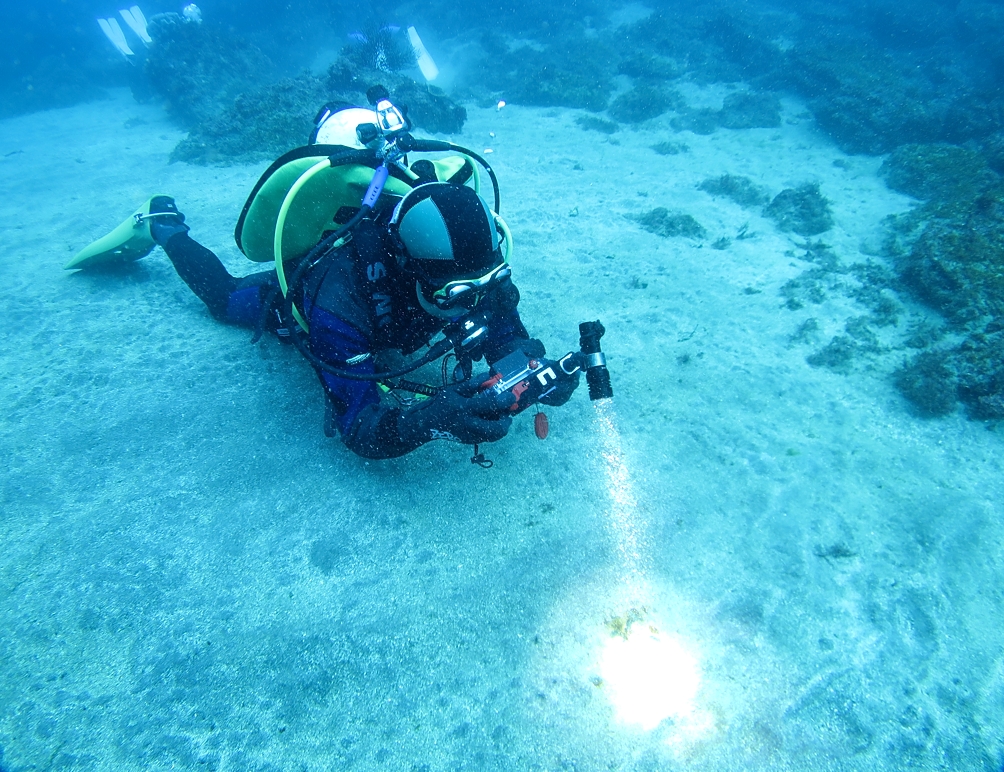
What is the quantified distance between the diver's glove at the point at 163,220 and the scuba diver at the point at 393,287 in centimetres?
224

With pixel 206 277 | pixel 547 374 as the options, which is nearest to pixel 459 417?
pixel 547 374

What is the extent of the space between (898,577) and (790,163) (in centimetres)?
1017

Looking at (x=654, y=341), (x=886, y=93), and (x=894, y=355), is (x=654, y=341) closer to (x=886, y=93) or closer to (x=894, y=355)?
(x=894, y=355)

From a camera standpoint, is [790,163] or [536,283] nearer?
[536,283]

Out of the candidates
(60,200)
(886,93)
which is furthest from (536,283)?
(886,93)

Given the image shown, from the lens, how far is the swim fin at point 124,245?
4969 millimetres

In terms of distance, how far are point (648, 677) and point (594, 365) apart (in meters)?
1.76

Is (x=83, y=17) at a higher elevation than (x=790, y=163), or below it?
higher

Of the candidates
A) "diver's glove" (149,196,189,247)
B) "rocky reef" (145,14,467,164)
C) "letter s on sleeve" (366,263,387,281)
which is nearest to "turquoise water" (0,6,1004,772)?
"diver's glove" (149,196,189,247)

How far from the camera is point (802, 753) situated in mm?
2252

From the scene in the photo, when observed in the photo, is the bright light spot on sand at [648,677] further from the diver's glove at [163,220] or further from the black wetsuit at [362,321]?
the diver's glove at [163,220]

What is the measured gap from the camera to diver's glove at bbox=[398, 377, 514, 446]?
105 inches

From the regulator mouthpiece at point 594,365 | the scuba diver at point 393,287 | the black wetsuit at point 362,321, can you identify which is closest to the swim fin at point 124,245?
the scuba diver at point 393,287

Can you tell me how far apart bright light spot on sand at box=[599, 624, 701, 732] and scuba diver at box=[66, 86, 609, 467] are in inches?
55.5
